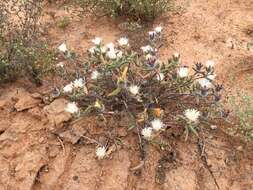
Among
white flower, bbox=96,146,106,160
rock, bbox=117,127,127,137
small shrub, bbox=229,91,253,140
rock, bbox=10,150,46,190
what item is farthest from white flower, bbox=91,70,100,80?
small shrub, bbox=229,91,253,140

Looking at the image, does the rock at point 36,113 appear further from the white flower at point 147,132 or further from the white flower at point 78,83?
the white flower at point 147,132

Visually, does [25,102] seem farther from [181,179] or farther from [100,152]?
[181,179]

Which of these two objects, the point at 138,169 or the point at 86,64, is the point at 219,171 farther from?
the point at 86,64

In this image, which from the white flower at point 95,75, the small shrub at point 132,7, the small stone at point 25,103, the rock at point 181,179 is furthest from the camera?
the small shrub at point 132,7

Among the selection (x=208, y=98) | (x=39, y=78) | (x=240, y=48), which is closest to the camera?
(x=208, y=98)

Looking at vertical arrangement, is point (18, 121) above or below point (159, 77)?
below

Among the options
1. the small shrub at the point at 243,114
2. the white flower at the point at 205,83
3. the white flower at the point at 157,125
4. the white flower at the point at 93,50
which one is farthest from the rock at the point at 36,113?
the small shrub at the point at 243,114

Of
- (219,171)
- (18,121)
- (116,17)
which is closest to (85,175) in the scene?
(18,121)
